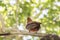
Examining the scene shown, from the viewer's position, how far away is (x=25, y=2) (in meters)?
1.74

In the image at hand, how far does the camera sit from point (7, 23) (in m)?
1.75

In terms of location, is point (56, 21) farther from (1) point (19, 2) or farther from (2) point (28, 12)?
(1) point (19, 2)

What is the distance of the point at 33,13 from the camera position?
1.74 metres

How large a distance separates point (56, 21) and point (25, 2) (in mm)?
359

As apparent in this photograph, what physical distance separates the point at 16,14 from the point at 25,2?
157 millimetres

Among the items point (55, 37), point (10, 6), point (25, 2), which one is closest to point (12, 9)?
point (10, 6)

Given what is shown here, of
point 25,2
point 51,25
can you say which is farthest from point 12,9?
point 51,25

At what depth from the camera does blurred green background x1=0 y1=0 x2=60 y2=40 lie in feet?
5.55

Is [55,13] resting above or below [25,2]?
below

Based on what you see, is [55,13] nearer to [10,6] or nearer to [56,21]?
[56,21]

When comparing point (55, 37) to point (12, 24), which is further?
point (12, 24)

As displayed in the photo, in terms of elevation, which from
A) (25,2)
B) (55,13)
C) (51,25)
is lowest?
(51,25)

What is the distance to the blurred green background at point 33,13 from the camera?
169 cm

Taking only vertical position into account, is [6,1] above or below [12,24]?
above
